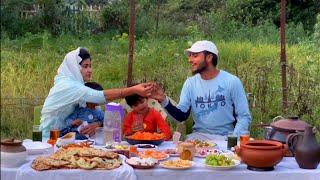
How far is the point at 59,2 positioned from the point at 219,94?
4.28 meters

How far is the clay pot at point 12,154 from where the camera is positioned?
2.94 meters

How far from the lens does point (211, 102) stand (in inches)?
170

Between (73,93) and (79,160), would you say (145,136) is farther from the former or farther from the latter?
(79,160)

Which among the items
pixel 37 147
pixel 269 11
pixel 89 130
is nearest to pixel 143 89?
pixel 89 130

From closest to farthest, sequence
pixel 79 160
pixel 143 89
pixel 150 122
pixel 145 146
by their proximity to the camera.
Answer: pixel 79 160 < pixel 145 146 < pixel 143 89 < pixel 150 122

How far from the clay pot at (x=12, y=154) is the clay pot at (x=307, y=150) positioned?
1.37 meters

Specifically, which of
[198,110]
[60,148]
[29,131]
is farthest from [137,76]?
[60,148]

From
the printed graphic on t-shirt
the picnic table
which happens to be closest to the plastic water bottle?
the picnic table

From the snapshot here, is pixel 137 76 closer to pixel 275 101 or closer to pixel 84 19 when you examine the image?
pixel 275 101

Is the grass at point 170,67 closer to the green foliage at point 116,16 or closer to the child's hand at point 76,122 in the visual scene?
the green foliage at point 116,16

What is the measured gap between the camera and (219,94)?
170 inches

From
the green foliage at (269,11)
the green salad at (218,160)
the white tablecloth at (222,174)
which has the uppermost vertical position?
the green foliage at (269,11)

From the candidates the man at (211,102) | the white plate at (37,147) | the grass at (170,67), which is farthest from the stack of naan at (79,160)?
the grass at (170,67)

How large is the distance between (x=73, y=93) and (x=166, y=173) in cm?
109
